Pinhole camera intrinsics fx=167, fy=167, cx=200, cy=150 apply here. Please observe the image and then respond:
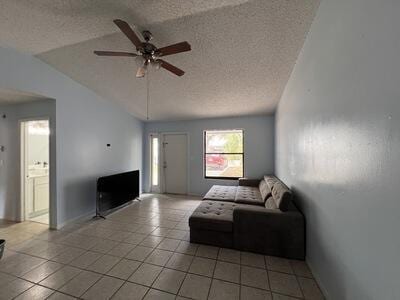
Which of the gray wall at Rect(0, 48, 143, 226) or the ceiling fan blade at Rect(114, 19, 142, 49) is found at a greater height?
the ceiling fan blade at Rect(114, 19, 142, 49)

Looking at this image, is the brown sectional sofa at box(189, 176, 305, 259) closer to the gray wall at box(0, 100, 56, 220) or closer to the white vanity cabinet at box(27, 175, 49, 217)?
the white vanity cabinet at box(27, 175, 49, 217)

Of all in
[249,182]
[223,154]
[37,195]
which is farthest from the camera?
[223,154]

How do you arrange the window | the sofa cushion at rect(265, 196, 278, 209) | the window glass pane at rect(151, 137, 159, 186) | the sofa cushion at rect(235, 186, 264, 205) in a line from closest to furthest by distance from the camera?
the sofa cushion at rect(265, 196, 278, 209) < the sofa cushion at rect(235, 186, 264, 205) < the window < the window glass pane at rect(151, 137, 159, 186)

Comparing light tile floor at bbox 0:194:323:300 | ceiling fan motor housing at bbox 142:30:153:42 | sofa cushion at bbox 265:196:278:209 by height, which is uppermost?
ceiling fan motor housing at bbox 142:30:153:42

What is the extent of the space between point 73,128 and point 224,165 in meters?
3.78

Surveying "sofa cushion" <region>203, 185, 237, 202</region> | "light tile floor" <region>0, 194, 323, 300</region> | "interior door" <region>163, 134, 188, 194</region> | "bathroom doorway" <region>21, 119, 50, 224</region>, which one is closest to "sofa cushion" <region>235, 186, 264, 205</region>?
"sofa cushion" <region>203, 185, 237, 202</region>

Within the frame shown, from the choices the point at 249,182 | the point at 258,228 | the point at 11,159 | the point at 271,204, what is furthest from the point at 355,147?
the point at 11,159

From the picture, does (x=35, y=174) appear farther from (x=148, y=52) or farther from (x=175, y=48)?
(x=175, y=48)

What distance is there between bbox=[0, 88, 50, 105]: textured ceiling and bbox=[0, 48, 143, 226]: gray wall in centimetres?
16

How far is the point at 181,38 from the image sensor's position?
214 cm

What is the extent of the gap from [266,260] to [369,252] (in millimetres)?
1405

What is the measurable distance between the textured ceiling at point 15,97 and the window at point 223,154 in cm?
381

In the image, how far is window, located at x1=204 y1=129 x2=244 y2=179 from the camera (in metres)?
4.96

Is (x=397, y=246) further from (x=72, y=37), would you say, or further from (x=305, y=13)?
(x=72, y=37)
